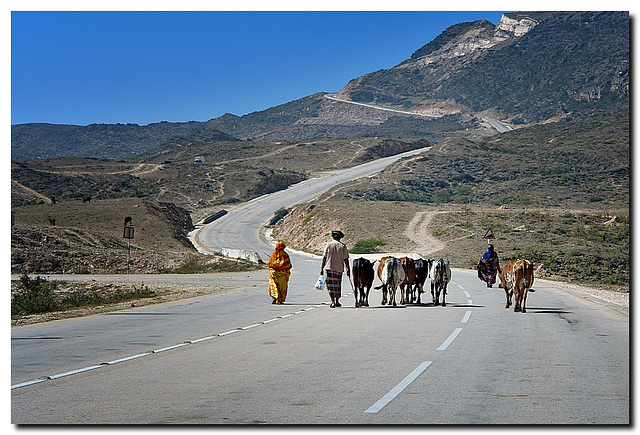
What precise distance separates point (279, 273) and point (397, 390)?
13.3 metres

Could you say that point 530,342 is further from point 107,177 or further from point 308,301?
point 107,177

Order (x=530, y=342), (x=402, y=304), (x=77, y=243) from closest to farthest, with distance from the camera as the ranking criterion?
(x=530, y=342) < (x=402, y=304) < (x=77, y=243)

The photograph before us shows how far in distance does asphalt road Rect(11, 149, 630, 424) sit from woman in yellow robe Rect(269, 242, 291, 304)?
9.30 ft

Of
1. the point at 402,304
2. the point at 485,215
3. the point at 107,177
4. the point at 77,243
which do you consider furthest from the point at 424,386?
the point at 107,177

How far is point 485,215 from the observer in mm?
71688

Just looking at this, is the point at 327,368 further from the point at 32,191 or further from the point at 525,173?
the point at 525,173

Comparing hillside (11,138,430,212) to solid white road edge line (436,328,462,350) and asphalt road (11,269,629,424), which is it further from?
solid white road edge line (436,328,462,350)

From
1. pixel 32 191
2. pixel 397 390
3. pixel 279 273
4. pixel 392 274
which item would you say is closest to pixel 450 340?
pixel 397 390

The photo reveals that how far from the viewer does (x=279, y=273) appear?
20.4m

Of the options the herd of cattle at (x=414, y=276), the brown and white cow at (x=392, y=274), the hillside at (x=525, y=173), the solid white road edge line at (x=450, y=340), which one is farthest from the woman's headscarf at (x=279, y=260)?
the hillside at (x=525, y=173)

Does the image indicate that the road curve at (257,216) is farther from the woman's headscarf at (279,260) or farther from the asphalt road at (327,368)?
the asphalt road at (327,368)

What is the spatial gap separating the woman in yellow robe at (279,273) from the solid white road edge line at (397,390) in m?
11.4

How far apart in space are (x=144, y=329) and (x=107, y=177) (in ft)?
355

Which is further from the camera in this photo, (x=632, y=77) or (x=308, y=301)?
(x=308, y=301)
